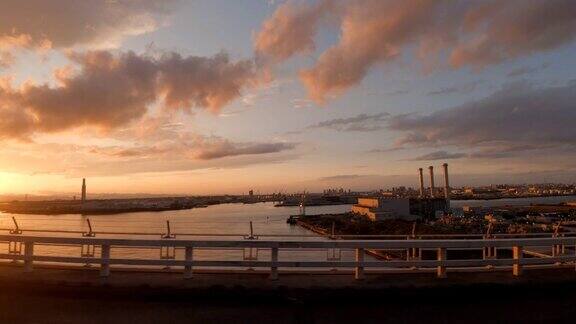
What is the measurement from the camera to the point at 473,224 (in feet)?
316

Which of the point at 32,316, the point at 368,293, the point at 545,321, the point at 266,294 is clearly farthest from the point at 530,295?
the point at 32,316

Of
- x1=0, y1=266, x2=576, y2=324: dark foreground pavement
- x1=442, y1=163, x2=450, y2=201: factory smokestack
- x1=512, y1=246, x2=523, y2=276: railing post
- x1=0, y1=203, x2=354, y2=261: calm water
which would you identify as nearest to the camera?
x1=0, y1=266, x2=576, y2=324: dark foreground pavement

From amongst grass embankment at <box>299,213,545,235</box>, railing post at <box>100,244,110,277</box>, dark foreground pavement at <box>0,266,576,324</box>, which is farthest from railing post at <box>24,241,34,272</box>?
grass embankment at <box>299,213,545,235</box>

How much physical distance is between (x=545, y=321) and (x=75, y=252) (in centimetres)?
3383

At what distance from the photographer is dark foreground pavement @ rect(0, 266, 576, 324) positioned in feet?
24.4

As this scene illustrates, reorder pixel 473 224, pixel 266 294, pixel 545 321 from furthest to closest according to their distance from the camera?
pixel 473 224
pixel 266 294
pixel 545 321

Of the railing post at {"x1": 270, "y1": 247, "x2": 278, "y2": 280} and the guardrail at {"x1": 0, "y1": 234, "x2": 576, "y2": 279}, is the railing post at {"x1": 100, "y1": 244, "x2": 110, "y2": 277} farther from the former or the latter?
the railing post at {"x1": 270, "y1": 247, "x2": 278, "y2": 280}

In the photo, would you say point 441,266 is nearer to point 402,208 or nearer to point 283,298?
point 283,298

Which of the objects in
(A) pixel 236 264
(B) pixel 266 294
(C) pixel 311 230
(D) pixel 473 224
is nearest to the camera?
(B) pixel 266 294

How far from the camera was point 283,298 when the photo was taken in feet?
27.1

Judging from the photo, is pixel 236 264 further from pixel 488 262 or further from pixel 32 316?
pixel 488 262

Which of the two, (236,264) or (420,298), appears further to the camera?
(236,264)

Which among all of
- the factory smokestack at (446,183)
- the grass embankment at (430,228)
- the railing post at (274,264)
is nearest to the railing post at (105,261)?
the railing post at (274,264)

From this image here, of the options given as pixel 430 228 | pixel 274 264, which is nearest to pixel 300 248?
pixel 274 264
